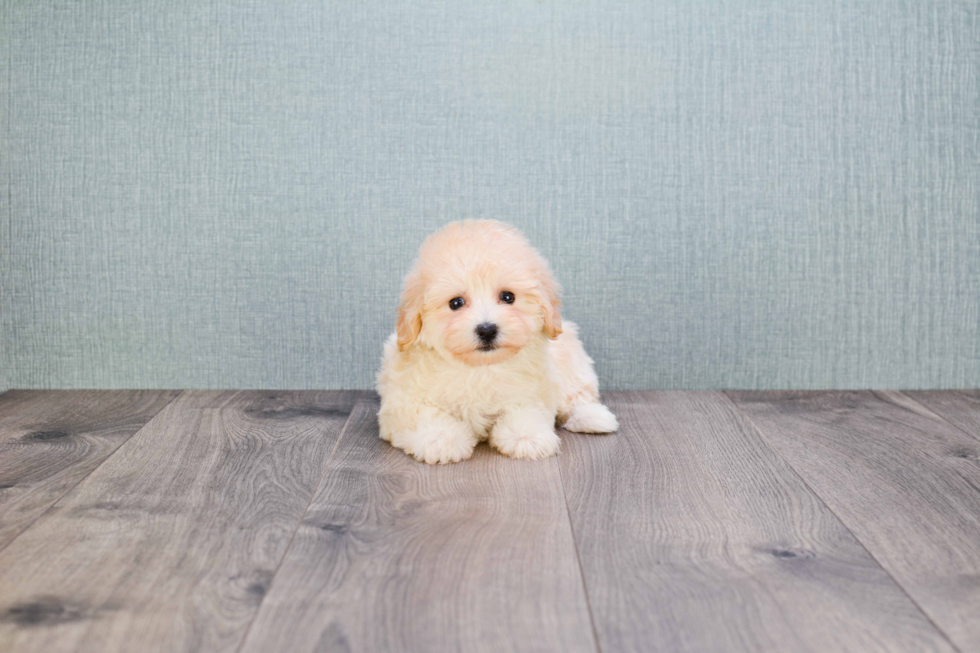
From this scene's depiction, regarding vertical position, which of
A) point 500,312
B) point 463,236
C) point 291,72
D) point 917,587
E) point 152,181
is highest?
point 291,72

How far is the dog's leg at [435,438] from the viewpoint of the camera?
1.59 meters

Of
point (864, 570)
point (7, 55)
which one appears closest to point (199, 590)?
point (864, 570)

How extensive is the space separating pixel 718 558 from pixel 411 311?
29.3 inches

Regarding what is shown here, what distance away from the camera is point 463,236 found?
162cm

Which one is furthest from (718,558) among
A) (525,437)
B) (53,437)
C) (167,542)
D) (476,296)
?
(53,437)

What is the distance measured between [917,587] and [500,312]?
81 centimetres

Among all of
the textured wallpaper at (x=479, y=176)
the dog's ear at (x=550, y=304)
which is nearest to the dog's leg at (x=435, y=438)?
the dog's ear at (x=550, y=304)

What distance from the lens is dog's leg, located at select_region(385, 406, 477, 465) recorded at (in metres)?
1.59

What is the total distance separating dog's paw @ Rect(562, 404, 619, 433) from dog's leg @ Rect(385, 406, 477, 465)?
26 centimetres

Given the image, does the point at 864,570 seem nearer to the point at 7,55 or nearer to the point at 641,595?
the point at 641,595

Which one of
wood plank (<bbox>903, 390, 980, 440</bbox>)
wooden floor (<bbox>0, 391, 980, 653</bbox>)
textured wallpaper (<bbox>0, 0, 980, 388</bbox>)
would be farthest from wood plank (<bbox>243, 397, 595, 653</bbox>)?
wood plank (<bbox>903, 390, 980, 440</bbox>)

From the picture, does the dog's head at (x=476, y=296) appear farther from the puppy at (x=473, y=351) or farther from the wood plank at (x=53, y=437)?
the wood plank at (x=53, y=437)

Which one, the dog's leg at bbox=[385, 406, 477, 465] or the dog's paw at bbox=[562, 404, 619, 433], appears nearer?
the dog's leg at bbox=[385, 406, 477, 465]

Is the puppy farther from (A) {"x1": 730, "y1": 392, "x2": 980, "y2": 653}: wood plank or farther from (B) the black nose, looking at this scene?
(A) {"x1": 730, "y1": 392, "x2": 980, "y2": 653}: wood plank
